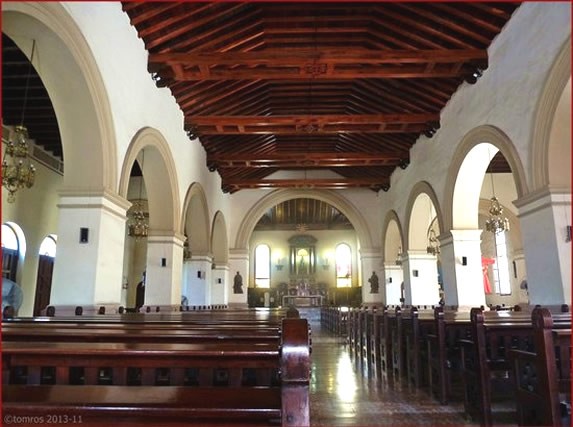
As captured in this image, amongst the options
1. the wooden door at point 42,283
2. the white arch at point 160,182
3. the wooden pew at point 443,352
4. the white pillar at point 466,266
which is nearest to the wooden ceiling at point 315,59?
the white arch at point 160,182

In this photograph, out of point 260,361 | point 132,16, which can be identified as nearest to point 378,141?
point 132,16

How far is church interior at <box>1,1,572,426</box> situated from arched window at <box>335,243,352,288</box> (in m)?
10.6

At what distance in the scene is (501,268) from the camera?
14.7m

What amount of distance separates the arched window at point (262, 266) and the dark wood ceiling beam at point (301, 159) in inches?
445

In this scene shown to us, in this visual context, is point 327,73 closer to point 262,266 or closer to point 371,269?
point 371,269

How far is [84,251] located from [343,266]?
17678mm

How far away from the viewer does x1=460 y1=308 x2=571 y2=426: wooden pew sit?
115 inches

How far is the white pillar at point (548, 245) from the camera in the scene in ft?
14.6

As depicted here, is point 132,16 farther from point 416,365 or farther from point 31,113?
point 416,365

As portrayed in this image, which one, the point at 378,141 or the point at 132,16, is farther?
the point at 378,141

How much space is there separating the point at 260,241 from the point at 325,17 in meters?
16.7

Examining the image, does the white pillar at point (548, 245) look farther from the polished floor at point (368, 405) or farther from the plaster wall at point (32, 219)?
the plaster wall at point (32, 219)

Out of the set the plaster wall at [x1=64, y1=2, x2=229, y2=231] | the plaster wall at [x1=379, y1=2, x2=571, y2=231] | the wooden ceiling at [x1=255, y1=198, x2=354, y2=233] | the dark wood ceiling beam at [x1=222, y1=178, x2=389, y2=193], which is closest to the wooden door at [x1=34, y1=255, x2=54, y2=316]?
the plaster wall at [x1=64, y1=2, x2=229, y2=231]

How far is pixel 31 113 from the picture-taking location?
7191mm
